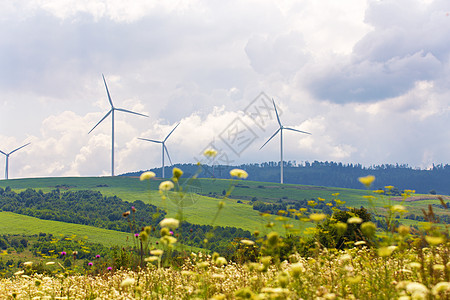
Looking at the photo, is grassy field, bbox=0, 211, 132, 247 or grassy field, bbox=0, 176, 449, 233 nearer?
grassy field, bbox=0, 211, 132, 247

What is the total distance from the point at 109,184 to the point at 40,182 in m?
41.0

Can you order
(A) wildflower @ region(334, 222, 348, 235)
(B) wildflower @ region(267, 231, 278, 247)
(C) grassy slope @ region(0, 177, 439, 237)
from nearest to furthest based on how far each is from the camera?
1. (B) wildflower @ region(267, 231, 278, 247)
2. (A) wildflower @ region(334, 222, 348, 235)
3. (C) grassy slope @ region(0, 177, 439, 237)

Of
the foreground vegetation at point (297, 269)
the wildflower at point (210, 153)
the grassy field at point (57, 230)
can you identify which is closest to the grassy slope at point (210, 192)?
the grassy field at point (57, 230)

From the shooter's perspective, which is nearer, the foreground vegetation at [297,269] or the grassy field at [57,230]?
the foreground vegetation at [297,269]

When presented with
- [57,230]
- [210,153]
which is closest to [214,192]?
[57,230]

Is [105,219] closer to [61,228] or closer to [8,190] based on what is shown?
[61,228]

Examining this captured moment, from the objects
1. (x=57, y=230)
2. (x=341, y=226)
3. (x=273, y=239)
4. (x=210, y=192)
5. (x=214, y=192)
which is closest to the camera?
(x=273, y=239)

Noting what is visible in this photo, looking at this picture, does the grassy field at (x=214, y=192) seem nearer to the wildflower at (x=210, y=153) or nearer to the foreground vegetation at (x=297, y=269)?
the foreground vegetation at (x=297, y=269)

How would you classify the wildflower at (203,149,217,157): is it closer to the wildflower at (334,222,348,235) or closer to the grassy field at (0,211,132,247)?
the wildflower at (334,222,348,235)

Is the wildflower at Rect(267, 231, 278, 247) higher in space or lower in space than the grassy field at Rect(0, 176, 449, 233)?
higher

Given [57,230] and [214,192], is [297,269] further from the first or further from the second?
[214,192]

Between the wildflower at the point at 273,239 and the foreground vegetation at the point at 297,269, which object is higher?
the wildflower at the point at 273,239

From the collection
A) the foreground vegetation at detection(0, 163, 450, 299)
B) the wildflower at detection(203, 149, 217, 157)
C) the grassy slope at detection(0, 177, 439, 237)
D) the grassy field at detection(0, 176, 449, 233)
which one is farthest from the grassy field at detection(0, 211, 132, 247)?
the wildflower at detection(203, 149, 217, 157)

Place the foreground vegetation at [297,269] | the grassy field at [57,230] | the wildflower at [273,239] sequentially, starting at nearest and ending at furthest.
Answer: the wildflower at [273,239] < the foreground vegetation at [297,269] < the grassy field at [57,230]
